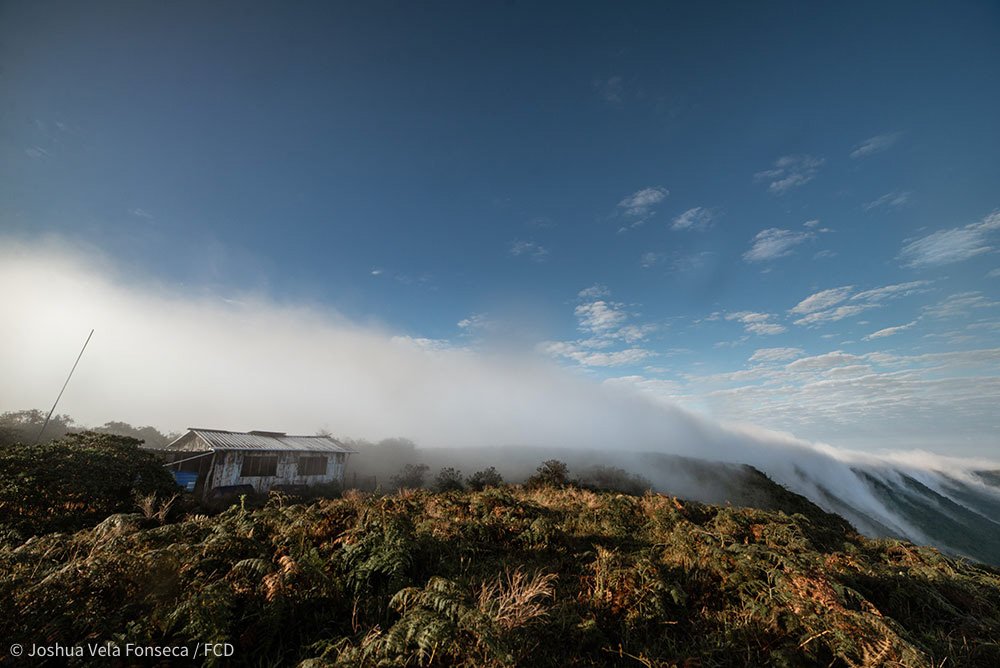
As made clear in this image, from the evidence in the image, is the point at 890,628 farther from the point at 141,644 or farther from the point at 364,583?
the point at 141,644

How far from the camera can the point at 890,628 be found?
18.2 feet

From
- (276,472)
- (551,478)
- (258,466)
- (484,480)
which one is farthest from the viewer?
(484,480)

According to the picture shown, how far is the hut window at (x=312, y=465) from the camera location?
3244 cm

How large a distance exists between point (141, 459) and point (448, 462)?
1694 inches

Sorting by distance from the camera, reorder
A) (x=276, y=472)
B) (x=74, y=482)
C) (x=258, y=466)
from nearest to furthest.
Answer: (x=74, y=482) → (x=258, y=466) → (x=276, y=472)

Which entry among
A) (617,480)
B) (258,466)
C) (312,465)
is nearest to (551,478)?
(617,480)

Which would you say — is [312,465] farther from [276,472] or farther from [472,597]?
[472,597]

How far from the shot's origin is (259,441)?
3186 cm

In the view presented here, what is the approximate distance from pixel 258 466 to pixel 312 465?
190 inches

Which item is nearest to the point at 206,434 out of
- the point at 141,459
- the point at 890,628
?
the point at 141,459

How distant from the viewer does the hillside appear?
4707 millimetres

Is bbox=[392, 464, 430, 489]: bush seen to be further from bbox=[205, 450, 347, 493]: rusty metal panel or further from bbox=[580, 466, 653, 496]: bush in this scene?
bbox=[580, 466, 653, 496]: bush

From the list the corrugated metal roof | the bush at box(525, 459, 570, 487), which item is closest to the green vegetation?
the corrugated metal roof

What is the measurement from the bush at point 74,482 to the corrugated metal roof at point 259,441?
31.1ft
